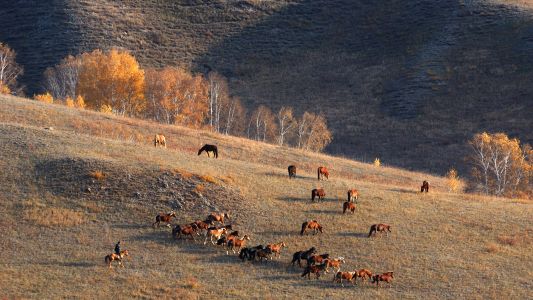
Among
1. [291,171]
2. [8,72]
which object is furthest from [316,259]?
[8,72]

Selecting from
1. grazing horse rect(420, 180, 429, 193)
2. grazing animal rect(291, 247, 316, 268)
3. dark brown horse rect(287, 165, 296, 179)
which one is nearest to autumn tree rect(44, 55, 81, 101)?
dark brown horse rect(287, 165, 296, 179)

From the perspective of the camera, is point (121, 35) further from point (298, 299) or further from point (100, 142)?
point (298, 299)

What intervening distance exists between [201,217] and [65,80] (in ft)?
204

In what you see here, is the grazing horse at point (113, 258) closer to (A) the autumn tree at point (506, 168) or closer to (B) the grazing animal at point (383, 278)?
(B) the grazing animal at point (383, 278)

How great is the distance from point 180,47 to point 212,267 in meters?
102

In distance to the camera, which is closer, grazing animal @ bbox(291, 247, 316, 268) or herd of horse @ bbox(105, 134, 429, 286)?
herd of horse @ bbox(105, 134, 429, 286)

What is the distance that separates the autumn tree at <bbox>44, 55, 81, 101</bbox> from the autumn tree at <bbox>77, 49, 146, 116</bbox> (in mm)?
3529

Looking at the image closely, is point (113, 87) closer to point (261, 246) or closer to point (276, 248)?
point (261, 246)

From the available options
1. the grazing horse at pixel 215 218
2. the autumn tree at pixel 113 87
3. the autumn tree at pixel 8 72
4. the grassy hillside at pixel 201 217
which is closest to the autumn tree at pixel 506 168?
the grassy hillside at pixel 201 217

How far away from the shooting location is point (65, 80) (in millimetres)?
96688

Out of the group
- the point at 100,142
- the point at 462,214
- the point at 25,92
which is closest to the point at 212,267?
the point at 462,214

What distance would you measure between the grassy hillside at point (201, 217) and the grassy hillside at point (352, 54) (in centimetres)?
4819

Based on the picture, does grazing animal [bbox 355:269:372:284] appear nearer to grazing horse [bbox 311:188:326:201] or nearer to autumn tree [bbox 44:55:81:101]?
grazing horse [bbox 311:188:326:201]

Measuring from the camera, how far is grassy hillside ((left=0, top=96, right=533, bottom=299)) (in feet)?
103
